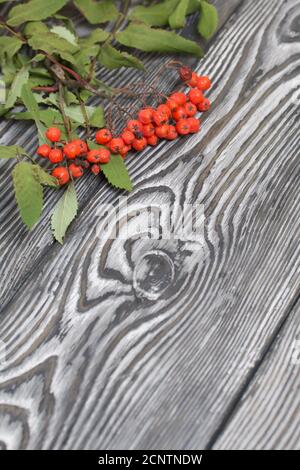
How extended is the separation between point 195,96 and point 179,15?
7.0 inches

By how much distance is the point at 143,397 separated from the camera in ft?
3.45

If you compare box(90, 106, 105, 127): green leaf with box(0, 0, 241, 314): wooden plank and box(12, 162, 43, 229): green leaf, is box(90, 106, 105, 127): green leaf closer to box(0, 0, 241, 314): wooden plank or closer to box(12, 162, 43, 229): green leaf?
box(0, 0, 241, 314): wooden plank

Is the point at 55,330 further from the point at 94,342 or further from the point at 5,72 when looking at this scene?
the point at 5,72

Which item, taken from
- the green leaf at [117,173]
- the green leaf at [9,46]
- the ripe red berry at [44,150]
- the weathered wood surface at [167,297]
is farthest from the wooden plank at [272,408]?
the green leaf at [9,46]

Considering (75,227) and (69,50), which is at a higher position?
(69,50)

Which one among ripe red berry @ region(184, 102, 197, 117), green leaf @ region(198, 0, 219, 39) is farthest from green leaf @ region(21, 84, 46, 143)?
green leaf @ region(198, 0, 219, 39)

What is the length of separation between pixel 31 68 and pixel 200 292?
482 millimetres

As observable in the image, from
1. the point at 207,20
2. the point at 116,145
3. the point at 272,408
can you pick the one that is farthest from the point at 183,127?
the point at 272,408

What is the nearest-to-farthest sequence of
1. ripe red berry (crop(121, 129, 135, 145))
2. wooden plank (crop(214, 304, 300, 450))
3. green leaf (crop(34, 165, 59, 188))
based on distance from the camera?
wooden plank (crop(214, 304, 300, 450)) < green leaf (crop(34, 165, 59, 188)) < ripe red berry (crop(121, 129, 135, 145))

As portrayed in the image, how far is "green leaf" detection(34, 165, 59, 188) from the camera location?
113cm

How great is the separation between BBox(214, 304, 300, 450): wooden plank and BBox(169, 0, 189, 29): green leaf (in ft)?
1.97

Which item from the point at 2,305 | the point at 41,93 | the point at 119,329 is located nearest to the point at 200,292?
Answer: the point at 119,329

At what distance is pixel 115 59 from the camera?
1.33 metres

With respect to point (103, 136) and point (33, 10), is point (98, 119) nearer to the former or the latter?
point (103, 136)
